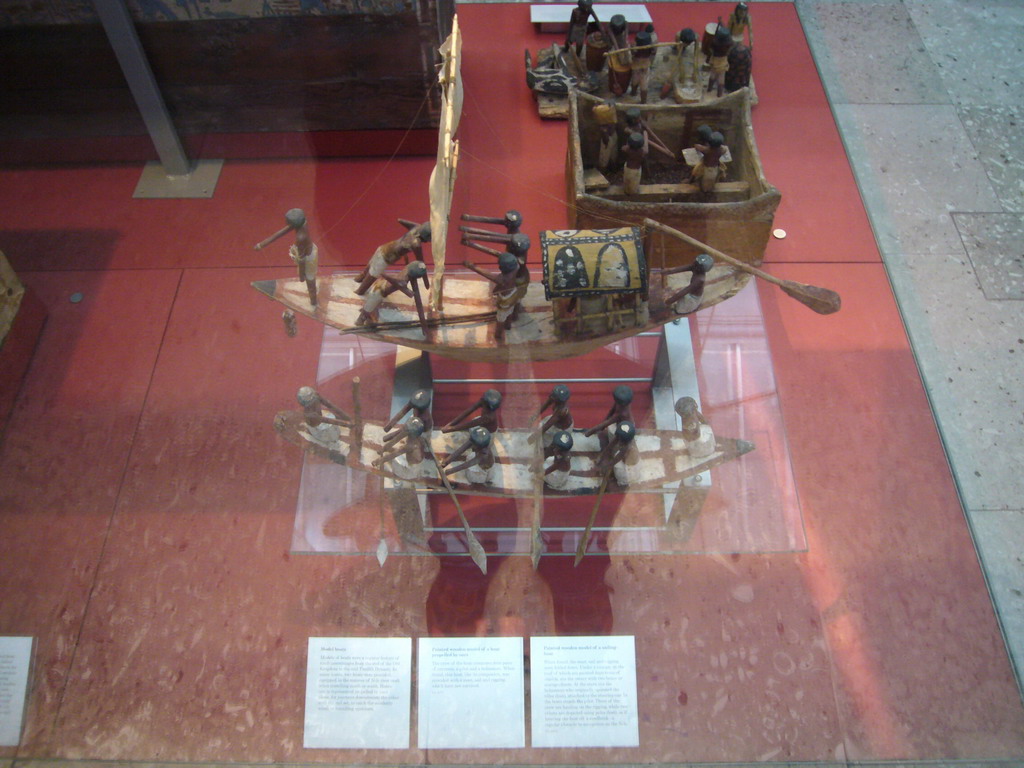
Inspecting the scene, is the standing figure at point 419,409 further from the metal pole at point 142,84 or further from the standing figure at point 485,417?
the metal pole at point 142,84

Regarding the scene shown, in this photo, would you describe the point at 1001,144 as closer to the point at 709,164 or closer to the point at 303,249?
the point at 709,164

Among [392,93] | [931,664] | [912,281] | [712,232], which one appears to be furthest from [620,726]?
[392,93]

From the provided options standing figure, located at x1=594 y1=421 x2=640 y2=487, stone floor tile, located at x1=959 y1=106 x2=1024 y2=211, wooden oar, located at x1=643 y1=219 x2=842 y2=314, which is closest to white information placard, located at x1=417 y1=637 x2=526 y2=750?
standing figure, located at x1=594 y1=421 x2=640 y2=487

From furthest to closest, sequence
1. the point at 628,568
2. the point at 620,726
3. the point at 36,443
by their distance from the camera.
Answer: the point at 36,443
the point at 628,568
the point at 620,726

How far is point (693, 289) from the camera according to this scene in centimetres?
338

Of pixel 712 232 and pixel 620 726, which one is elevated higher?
pixel 712 232

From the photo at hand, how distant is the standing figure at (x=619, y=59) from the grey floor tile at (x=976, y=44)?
7.94 feet

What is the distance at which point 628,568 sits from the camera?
11.8ft

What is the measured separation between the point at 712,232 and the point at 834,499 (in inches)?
57.0

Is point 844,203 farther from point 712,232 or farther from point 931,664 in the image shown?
point 931,664

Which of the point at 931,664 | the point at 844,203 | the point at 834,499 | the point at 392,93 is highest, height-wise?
the point at 392,93

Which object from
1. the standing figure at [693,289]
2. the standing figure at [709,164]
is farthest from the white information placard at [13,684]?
the standing figure at [709,164]

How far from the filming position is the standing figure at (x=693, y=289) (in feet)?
10.9

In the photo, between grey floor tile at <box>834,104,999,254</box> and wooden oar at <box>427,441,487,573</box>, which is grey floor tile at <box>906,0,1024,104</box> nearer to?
grey floor tile at <box>834,104,999,254</box>
